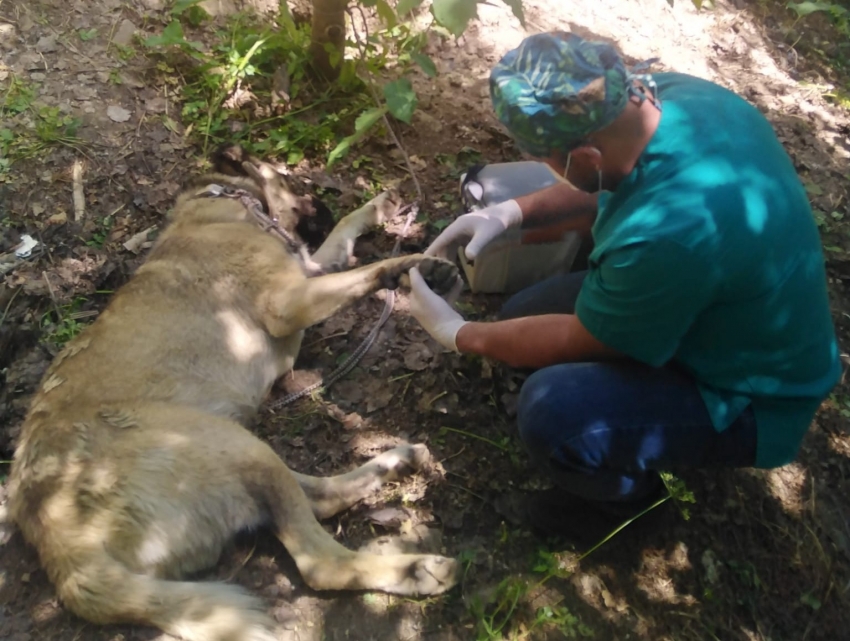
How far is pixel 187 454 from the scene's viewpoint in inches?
99.1

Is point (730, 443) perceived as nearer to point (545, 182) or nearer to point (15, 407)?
point (545, 182)

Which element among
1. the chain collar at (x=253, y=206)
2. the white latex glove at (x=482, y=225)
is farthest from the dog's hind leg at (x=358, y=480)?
the chain collar at (x=253, y=206)

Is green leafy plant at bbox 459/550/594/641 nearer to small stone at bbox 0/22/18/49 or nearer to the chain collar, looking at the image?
the chain collar

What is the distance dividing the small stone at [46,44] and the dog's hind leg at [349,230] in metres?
2.24

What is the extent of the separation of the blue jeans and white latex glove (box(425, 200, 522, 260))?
2.92 feet

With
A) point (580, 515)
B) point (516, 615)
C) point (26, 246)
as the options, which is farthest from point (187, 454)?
point (26, 246)

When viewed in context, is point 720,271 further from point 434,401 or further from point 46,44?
point 46,44

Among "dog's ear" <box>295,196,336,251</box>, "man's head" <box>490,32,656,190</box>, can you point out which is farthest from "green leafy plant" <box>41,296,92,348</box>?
"man's head" <box>490,32,656,190</box>

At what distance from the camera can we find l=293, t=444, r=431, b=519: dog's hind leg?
2.75m

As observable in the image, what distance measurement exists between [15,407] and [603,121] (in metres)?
2.87

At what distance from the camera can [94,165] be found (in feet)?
12.6

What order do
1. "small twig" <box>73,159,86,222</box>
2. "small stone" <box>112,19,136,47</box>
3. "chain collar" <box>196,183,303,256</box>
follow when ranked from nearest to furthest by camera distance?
"chain collar" <box>196,183,303,256</box>, "small twig" <box>73,159,86,222</box>, "small stone" <box>112,19,136,47</box>

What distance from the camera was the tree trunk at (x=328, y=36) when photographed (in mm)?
3840

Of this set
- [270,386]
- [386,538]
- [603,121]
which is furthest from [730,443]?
[270,386]
